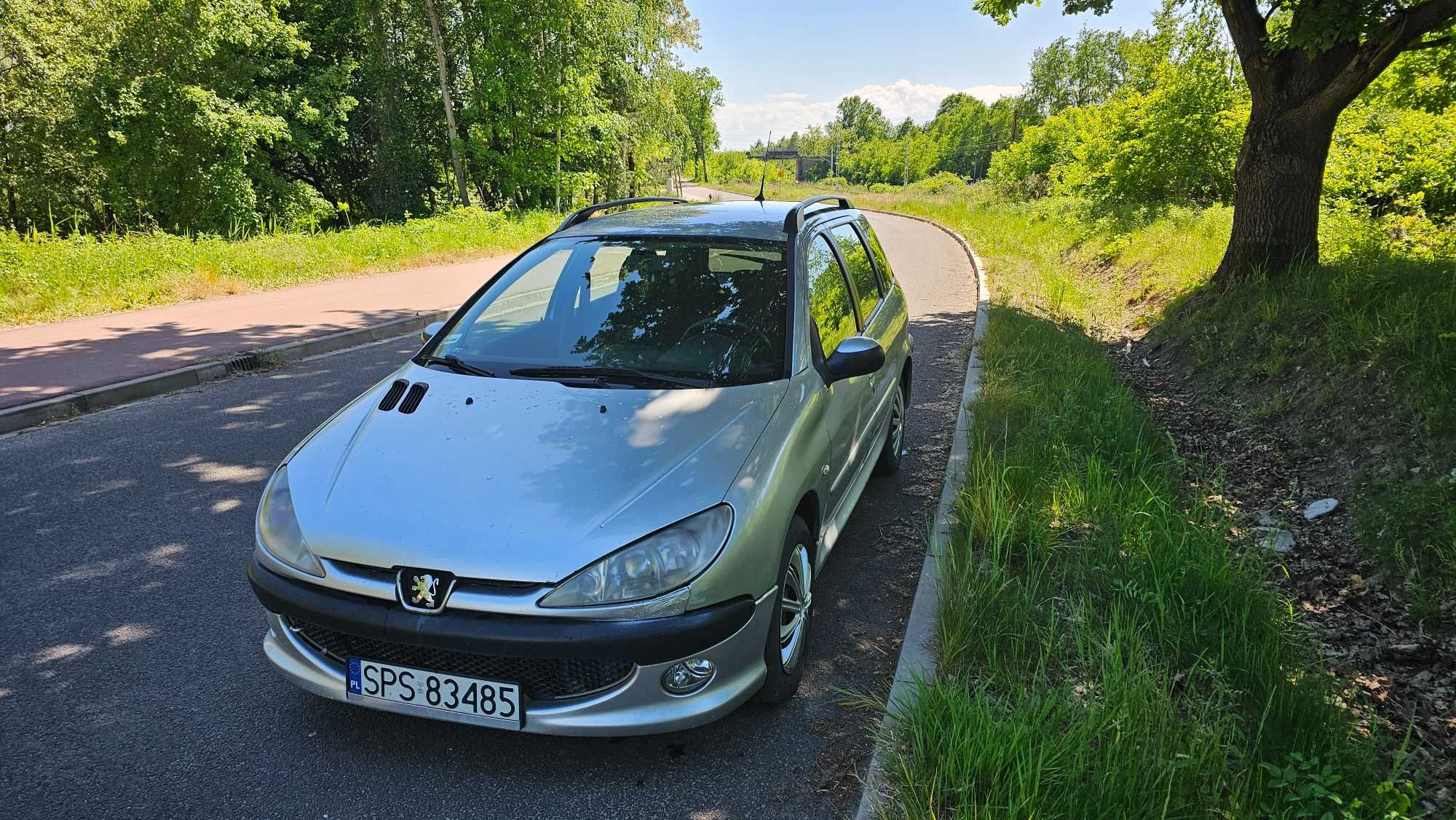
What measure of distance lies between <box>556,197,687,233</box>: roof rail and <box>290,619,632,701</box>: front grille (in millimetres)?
2400

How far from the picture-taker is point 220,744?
2602 mm

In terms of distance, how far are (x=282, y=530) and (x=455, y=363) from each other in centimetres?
102

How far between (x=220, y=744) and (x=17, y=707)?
83 cm

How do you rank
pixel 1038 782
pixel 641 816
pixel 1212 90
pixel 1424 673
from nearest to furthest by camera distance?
pixel 1038 782 → pixel 641 816 → pixel 1424 673 → pixel 1212 90

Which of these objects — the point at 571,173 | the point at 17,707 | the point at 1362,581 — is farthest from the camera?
the point at 571,173

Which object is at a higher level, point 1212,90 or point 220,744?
point 1212,90

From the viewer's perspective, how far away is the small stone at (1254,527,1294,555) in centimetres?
414

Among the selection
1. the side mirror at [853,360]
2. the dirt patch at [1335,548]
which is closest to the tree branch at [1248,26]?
the dirt patch at [1335,548]

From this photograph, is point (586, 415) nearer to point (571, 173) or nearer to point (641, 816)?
point (641, 816)

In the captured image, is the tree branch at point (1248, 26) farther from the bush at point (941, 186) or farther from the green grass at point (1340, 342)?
the bush at point (941, 186)

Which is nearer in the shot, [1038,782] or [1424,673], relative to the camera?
[1038,782]

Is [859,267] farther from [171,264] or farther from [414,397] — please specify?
[171,264]

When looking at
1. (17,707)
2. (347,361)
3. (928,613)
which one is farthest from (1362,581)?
(347,361)

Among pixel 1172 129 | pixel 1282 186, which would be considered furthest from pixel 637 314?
pixel 1172 129
